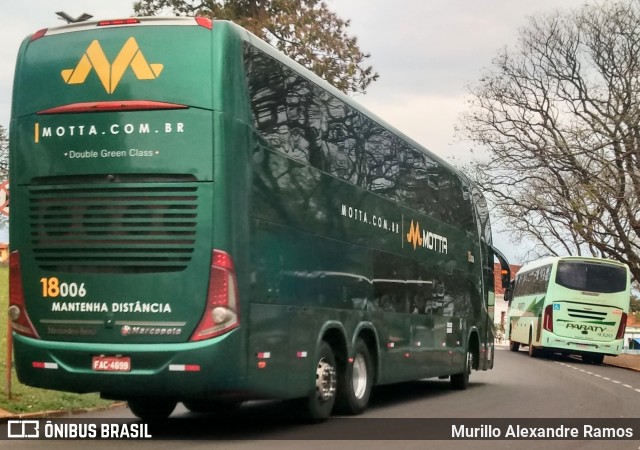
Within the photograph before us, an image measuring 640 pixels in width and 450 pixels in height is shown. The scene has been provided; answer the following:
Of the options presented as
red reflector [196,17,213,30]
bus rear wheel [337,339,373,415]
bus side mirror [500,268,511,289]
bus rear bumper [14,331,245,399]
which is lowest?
bus rear wheel [337,339,373,415]

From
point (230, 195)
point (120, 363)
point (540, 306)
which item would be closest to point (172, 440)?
point (120, 363)

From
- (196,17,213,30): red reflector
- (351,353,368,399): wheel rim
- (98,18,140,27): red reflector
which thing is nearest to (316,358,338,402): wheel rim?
(351,353,368,399): wheel rim

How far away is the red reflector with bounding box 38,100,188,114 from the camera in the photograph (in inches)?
422

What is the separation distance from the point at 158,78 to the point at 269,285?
2427mm

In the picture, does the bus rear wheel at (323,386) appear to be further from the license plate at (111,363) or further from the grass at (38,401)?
the grass at (38,401)

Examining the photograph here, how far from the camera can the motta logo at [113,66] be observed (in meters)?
10.8

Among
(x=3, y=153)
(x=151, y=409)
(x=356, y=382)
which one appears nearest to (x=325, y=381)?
(x=356, y=382)

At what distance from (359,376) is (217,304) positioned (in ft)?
14.1

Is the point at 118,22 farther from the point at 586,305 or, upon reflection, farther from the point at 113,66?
the point at 586,305

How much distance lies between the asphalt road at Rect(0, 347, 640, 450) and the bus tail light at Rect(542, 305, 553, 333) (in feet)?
44.3

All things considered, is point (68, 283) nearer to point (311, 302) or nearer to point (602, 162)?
point (311, 302)

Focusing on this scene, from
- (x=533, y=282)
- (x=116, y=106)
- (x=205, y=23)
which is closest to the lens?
(x=116, y=106)

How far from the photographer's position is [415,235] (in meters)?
17.3

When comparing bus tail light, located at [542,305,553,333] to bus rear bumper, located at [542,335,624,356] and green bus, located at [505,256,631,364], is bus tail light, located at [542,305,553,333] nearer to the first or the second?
green bus, located at [505,256,631,364]
